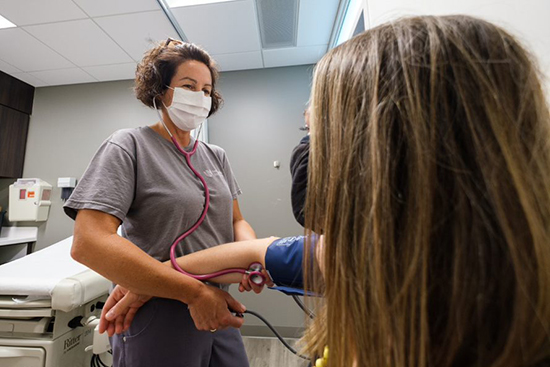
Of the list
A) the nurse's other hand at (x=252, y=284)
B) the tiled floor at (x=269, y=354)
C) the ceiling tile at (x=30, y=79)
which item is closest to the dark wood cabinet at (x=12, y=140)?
the ceiling tile at (x=30, y=79)

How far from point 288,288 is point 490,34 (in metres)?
→ 0.56

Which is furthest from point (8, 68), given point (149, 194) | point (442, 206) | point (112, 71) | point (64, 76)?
point (442, 206)

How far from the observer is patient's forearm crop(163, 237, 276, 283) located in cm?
64

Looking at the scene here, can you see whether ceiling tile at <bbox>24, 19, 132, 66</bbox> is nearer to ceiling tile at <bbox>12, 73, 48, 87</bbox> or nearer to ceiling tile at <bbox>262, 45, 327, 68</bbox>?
ceiling tile at <bbox>12, 73, 48, 87</bbox>

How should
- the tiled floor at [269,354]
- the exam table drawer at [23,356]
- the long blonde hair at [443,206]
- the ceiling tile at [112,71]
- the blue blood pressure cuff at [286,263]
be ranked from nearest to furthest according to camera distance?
the long blonde hair at [443,206]
the blue blood pressure cuff at [286,263]
the exam table drawer at [23,356]
the tiled floor at [269,354]
the ceiling tile at [112,71]

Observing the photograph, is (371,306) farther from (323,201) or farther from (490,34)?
(490,34)

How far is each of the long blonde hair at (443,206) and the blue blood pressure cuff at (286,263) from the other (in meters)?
0.22

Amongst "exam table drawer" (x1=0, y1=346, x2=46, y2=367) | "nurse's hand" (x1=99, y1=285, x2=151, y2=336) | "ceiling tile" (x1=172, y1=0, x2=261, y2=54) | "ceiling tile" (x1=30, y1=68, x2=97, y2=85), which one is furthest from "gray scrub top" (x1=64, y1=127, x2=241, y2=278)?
"ceiling tile" (x1=30, y1=68, x2=97, y2=85)

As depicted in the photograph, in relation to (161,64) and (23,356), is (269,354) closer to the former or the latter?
(23,356)

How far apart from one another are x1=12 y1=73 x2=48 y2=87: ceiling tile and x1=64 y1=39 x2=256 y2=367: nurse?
2.95 meters

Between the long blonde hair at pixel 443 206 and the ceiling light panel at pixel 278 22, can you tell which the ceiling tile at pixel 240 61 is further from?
the long blonde hair at pixel 443 206

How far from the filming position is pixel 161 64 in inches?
32.6

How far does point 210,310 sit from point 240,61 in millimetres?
2472

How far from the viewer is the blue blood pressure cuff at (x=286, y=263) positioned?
55cm
